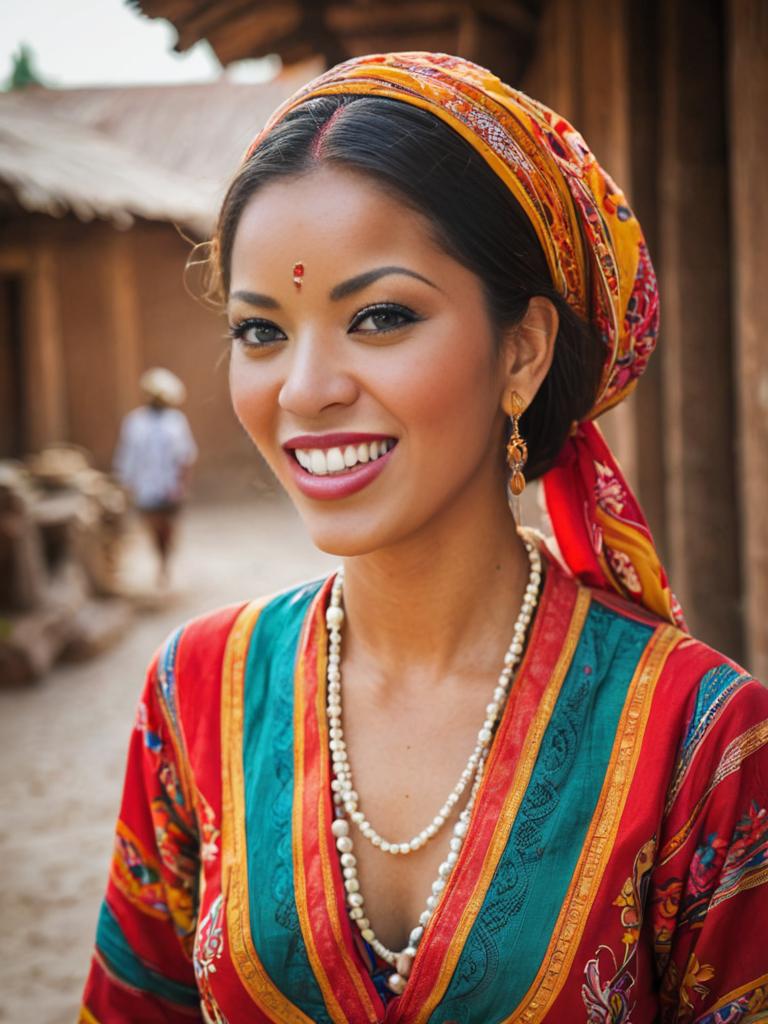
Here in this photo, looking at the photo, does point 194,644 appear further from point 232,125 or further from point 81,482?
point 232,125

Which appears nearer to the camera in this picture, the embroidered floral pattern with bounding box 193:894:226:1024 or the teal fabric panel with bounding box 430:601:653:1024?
the teal fabric panel with bounding box 430:601:653:1024

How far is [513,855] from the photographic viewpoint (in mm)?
1364

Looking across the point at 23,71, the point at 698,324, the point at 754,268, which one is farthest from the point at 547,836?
the point at 23,71

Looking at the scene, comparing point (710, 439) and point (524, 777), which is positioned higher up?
point (710, 439)

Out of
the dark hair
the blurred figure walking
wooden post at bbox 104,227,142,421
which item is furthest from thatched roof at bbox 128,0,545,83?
wooden post at bbox 104,227,142,421

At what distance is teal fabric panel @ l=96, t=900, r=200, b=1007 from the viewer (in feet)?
5.30

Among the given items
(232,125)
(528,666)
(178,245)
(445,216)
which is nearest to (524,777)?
(528,666)

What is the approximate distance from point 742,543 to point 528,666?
6.36 feet

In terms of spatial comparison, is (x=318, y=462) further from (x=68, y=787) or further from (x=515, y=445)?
(x=68, y=787)

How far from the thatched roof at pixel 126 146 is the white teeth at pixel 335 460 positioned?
434 cm

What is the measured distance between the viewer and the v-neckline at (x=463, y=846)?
4.37 feet

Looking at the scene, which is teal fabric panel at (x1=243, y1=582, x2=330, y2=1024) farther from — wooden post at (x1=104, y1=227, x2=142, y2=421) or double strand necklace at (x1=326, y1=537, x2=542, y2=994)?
wooden post at (x1=104, y1=227, x2=142, y2=421)

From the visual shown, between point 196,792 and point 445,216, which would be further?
point 196,792

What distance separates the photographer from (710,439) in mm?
3096
